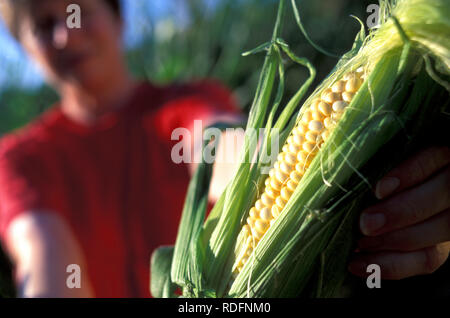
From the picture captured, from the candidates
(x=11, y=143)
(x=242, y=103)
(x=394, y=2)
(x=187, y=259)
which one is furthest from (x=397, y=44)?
(x=242, y=103)

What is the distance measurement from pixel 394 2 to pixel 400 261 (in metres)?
0.30

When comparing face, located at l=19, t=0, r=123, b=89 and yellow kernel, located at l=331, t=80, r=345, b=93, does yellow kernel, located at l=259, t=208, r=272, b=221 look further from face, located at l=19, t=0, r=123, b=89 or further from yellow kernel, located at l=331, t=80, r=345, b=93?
face, located at l=19, t=0, r=123, b=89

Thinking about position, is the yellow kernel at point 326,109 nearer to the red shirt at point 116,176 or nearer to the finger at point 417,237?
the finger at point 417,237

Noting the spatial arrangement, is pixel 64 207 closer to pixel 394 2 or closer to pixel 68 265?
pixel 68 265

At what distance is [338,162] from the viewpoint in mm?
456

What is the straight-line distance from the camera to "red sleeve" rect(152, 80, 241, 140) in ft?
3.66

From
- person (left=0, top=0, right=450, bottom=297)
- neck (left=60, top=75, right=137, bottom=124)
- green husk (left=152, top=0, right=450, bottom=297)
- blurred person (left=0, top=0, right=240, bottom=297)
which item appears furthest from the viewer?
neck (left=60, top=75, right=137, bottom=124)

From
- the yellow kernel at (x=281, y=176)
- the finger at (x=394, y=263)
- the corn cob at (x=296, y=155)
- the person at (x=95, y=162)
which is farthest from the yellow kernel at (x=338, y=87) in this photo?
the person at (x=95, y=162)

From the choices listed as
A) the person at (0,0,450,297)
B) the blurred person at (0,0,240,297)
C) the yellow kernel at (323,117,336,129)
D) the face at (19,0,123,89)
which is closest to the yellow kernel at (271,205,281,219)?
the yellow kernel at (323,117,336,129)

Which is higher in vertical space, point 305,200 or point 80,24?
point 80,24

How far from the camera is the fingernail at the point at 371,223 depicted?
0.48m

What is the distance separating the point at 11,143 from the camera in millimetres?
1123

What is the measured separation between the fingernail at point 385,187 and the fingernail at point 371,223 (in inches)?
0.9

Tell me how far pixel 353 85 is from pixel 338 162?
8 centimetres
